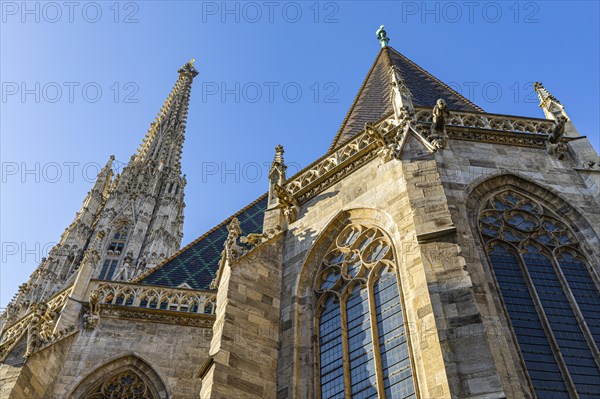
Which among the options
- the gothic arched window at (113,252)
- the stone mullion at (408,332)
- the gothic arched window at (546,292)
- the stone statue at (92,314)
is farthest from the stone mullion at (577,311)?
the gothic arched window at (113,252)

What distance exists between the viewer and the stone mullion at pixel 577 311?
24.9 feet

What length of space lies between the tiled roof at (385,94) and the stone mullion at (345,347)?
4858mm

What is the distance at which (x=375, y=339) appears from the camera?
813cm

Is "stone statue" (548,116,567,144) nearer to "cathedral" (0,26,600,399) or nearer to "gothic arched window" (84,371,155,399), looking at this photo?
"cathedral" (0,26,600,399)

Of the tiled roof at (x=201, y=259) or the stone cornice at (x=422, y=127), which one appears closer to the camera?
the stone cornice at (x=422, y=127)

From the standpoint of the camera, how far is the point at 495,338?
7.05 meters

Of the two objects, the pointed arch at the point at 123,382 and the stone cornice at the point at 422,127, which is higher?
A: the stone cornice at the point at 422,127

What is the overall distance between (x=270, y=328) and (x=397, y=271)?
1.88 meters

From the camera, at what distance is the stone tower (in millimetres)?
27672

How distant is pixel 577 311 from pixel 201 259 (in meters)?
9.43

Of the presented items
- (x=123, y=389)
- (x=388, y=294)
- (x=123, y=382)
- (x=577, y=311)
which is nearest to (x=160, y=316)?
(x=123, y=382)

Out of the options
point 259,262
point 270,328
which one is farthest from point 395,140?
point 270,328

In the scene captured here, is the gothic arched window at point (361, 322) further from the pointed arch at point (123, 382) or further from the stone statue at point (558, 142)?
the stone statue at point (558, 142)

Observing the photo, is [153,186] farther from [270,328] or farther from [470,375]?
[470,375]
